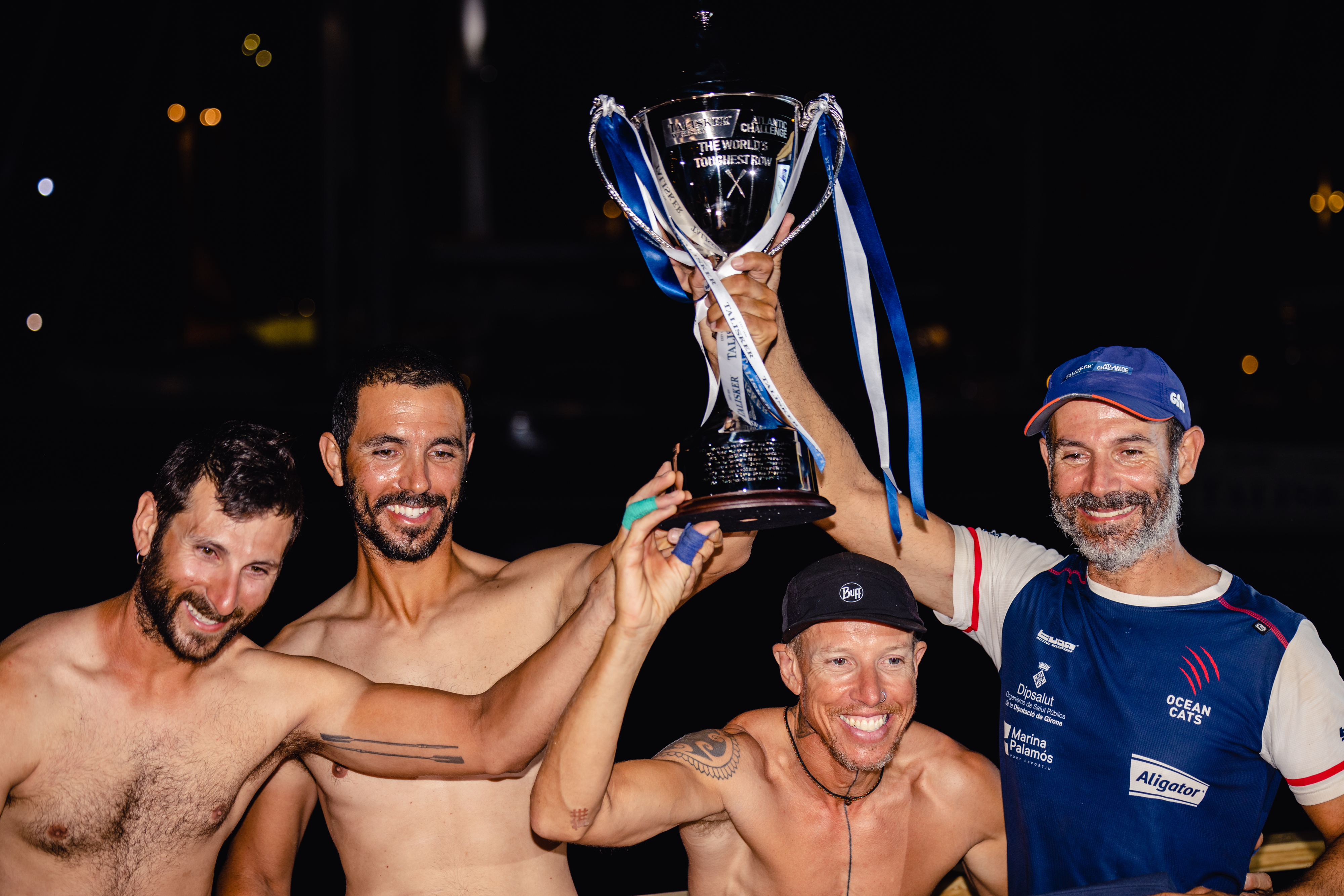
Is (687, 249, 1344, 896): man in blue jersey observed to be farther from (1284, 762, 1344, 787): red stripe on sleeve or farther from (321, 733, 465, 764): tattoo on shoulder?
(321, 733, 465, 764): tattoo on shoulder

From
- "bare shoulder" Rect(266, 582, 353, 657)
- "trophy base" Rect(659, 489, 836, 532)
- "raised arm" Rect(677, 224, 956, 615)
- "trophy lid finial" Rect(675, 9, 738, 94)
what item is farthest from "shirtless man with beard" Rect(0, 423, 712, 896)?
"trophy lid finial" Rect(675, 9, 738, 94)

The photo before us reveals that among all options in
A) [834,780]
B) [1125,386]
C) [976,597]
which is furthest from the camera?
[976,597]

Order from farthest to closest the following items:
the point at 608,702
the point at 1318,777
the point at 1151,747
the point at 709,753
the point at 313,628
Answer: the point at 313,628 < the point at 709,753 < the point at 1151,747 < the point at 1318,777 < the point at 608,702

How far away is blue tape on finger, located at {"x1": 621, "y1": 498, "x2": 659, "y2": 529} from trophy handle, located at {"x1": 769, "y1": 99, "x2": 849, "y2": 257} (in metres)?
0.68

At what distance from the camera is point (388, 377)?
285cm

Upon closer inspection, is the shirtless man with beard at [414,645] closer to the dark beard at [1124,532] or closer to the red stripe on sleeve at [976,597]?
the red stripe on sleeve at [976,597]

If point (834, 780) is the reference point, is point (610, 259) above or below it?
above

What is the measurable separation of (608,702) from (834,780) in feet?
2.96

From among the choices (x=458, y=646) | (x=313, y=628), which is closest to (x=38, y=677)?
(x=313, y=628)

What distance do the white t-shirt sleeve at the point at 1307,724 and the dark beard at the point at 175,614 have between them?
225 centimetres

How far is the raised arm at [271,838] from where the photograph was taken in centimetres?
277

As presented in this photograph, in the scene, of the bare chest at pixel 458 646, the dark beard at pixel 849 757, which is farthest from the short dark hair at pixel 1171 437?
the bare chest at pixel 458 646

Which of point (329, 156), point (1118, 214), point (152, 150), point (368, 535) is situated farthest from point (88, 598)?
point (1118, 214)

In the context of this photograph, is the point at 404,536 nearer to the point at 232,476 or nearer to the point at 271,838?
the point at 232,476
